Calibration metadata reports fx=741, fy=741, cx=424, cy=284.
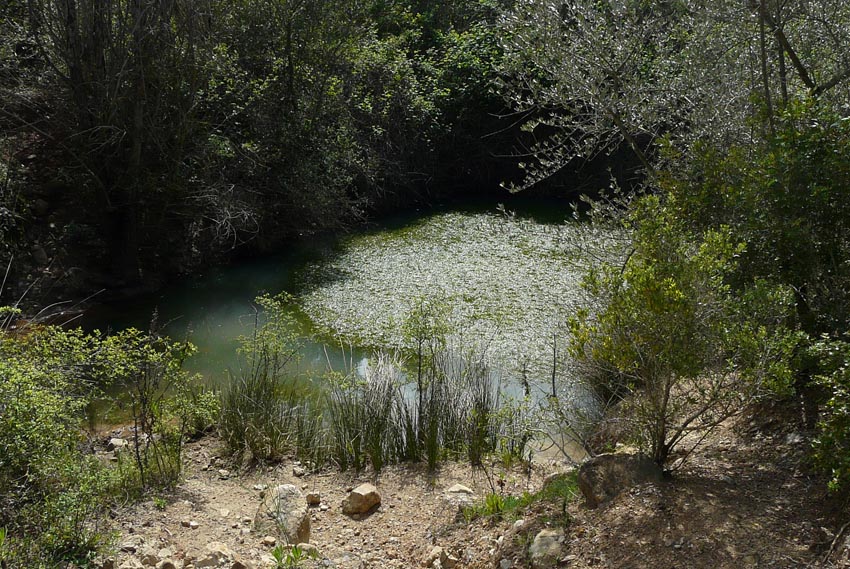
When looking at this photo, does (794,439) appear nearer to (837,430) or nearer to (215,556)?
(837,430)

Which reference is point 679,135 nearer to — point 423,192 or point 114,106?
point 114,106

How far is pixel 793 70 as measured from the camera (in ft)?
19.1

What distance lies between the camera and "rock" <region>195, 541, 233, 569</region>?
3.92 meters

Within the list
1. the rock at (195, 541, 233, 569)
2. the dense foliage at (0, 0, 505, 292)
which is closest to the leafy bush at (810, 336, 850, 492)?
the rock at (195, 541, 233, 569)

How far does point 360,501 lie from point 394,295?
5032 millimetres

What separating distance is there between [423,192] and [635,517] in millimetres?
12501

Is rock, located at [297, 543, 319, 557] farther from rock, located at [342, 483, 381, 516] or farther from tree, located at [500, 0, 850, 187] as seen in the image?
tree, located at [500, 0, 850, 187]

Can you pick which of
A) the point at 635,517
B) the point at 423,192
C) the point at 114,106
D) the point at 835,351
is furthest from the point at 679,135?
the point at 423,192

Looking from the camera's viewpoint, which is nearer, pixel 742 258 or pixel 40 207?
pixel 742 258

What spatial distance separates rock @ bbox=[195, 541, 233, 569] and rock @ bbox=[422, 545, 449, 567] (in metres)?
1.07

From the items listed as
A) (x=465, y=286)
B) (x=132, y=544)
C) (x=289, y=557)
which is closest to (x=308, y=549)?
(x=289, y=557)

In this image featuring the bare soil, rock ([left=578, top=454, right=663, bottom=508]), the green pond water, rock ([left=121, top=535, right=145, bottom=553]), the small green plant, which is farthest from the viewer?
the green pond water

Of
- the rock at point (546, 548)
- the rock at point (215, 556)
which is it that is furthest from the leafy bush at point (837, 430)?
the rock at point (215, 556)

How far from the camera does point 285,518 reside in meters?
4.48
